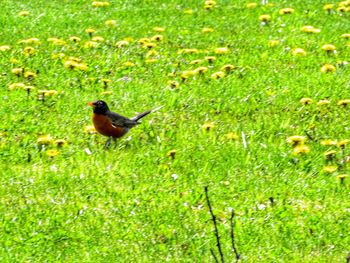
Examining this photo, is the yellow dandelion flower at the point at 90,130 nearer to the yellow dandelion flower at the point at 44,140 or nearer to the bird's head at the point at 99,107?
the bird's head at the point at 99,107

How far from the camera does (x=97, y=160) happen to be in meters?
7.88

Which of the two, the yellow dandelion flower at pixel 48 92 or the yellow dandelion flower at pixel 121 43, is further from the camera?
the yellow dandelion flower at pixel 121 43

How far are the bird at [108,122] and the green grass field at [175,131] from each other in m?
0.14

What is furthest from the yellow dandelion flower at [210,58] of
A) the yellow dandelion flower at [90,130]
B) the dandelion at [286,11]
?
the yellow dandelion flower at [90,130]

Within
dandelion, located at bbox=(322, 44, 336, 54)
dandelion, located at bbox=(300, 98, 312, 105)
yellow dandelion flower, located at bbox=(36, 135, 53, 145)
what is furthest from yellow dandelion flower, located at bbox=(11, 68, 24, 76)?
dandelion, located at bbox=(322, 44, 336, 54)

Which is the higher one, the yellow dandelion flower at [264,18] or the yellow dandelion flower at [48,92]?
the yellow dandelion flower at [48,92]

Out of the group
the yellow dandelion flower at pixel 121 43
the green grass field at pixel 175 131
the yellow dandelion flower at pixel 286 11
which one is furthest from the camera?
the yellow dandelion flower at pixel 286 11

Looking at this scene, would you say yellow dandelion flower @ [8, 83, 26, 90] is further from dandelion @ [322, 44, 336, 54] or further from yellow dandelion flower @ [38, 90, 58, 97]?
dandelion @ [322, 44, 336, 54]

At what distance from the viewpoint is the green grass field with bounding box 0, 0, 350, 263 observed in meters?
6.73

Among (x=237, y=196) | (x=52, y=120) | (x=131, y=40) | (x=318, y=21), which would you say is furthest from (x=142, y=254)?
(x=318, y=21)

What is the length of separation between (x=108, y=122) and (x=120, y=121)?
0.13 metres

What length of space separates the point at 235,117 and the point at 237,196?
5.66 feet

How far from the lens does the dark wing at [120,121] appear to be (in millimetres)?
8141

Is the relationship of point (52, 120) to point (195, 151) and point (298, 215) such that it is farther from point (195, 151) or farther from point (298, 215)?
point (298, 215)
